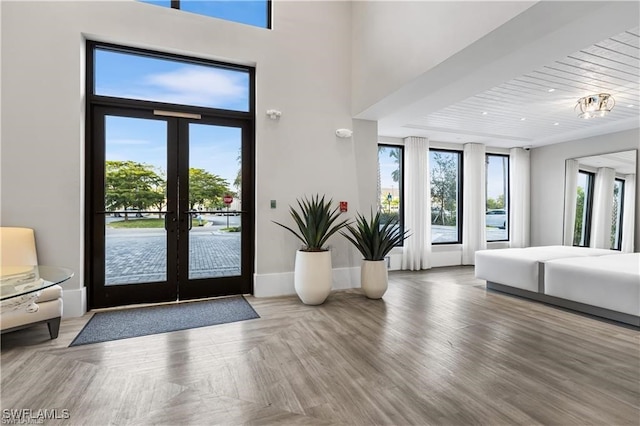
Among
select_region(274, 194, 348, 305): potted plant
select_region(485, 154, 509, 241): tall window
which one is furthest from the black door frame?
select_region(485, 154, 509, 241): tall window

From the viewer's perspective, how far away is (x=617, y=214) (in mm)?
6039

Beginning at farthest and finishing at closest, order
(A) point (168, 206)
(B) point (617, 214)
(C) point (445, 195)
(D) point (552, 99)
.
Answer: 1. (C) point (445, 195)
2. (B) point (617, 214)
3. (D) point (552, 99)
4. (A) point (168, 206)

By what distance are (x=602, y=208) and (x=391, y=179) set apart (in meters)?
4.16

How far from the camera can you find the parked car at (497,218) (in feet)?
25.5

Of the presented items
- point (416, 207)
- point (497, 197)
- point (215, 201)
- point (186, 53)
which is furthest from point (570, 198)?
point (186, 53)

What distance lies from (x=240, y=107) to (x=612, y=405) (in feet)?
15.5

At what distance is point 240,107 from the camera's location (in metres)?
4.46

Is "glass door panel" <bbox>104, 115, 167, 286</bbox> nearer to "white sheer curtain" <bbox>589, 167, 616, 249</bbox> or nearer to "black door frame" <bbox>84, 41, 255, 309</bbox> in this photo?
"black door frame" <bbox>84, 41, 255, 309</bbox>

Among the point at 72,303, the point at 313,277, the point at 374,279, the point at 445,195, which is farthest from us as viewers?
Result: the point at 445,195

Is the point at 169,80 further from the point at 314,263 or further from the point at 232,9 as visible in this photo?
the point at 314,263

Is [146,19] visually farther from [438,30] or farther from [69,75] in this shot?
[438,30]

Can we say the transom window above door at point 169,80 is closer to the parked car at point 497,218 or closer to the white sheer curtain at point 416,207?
the white sheer curtain at point 416,207

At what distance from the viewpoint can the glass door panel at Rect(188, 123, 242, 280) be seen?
4.22m

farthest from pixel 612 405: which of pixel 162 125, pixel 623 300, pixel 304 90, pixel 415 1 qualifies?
pixel 162 125
